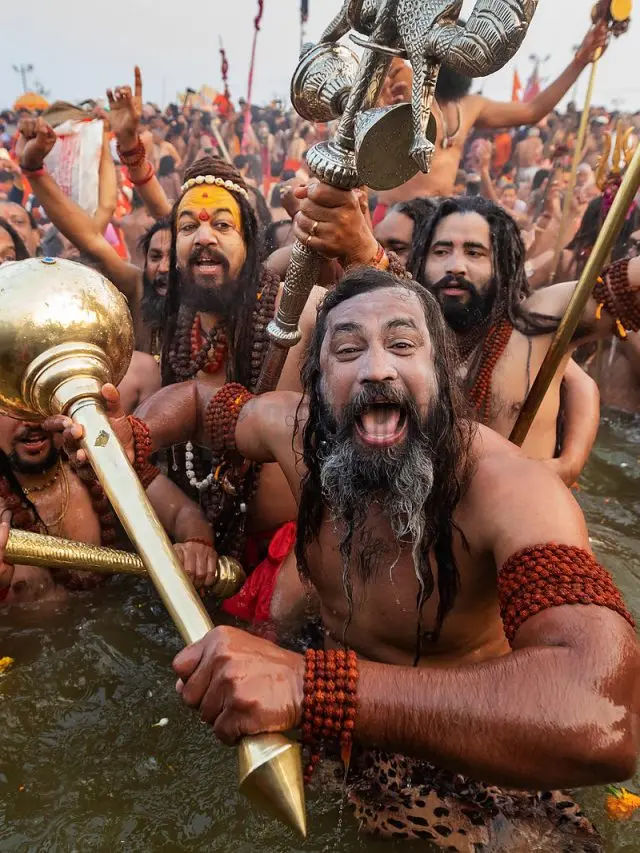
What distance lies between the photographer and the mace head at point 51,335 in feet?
5.36

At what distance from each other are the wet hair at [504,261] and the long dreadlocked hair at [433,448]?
1231 mm

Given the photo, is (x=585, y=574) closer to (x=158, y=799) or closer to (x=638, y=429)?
(x=158, y=799)

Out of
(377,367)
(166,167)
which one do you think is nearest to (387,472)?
(377,367)

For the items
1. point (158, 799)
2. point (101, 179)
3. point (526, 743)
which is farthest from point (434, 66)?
point (101, 179)

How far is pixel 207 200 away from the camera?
11.3 feet

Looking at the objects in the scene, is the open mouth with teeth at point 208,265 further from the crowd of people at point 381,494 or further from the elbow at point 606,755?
the elbow at point 606,755

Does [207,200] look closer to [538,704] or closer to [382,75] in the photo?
[382,75]

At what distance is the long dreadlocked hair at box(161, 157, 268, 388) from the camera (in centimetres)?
339

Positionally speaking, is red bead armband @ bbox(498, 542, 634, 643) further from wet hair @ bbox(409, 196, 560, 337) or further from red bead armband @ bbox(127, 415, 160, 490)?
wet hair @ bbox(409, 196, 560, 337)

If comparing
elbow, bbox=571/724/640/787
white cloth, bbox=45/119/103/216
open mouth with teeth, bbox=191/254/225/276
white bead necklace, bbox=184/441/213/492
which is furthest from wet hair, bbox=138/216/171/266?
elbow, bbox=571/724/640/787

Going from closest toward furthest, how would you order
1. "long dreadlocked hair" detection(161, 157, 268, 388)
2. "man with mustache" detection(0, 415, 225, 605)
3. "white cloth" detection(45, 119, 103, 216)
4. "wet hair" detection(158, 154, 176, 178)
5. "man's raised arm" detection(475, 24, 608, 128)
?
"man with mustache" detection(0, 415, 225, 605), "long dreadlocked hair" detection(161, 157, 268, 388), "white cloth" detection(45, 119, 103, 216), "man's raised arm" detection(475, 24, 608, 128), "wet hair" detection(158, 154, 176, 178)

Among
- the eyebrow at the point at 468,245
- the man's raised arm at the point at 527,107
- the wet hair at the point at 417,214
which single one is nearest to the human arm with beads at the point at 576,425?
the eyebrow at the point at 468,245

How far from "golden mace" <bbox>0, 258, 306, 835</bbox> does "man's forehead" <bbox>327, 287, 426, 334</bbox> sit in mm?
608

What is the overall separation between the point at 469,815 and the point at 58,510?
6.70ft
